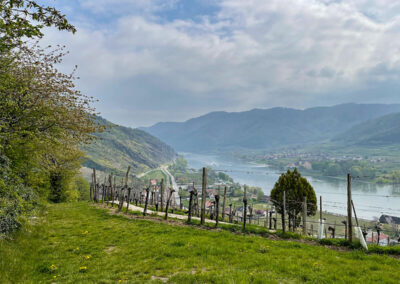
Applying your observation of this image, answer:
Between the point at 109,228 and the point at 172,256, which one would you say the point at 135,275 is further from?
the point at 109,228

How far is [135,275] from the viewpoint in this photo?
7957 millimetres

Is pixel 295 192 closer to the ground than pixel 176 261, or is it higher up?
higher up

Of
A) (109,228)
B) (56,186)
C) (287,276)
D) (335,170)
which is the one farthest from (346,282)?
(335,170)

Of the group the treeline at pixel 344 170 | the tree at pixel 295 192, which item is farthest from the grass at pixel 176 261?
the treeline at pixel 344 170

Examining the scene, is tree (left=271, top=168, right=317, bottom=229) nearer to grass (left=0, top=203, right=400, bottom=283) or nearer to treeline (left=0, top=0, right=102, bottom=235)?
grass (left=0, top=203, right=400, bottom=283)

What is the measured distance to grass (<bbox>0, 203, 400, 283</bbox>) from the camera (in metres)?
7.52

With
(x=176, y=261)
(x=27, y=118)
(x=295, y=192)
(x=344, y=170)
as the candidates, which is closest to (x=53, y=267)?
(x=176, y=261)

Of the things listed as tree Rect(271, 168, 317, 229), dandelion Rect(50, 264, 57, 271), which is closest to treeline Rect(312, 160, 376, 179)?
tree Rect(271, 168, 317, 229)

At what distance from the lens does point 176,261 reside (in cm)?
894

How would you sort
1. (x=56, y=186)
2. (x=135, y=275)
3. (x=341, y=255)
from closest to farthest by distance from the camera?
(x=135, y=275), (x=341, y=255), (x=56, y=186)

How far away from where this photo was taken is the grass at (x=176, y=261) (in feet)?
24.7

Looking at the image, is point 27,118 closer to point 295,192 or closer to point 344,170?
point 295,192

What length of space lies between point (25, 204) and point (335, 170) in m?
200

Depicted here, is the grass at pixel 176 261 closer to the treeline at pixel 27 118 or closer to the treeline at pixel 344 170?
the treeline at pixel 27 118
